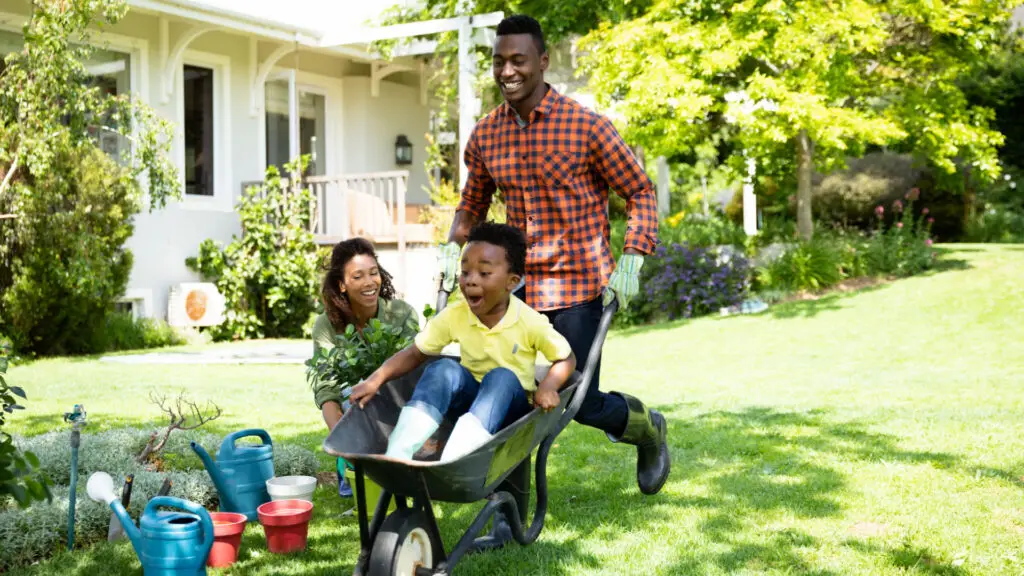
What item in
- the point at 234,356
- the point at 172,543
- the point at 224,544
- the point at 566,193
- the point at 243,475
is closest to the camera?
the point at 172,543

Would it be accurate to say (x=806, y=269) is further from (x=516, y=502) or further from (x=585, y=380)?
(x=516, y=502)

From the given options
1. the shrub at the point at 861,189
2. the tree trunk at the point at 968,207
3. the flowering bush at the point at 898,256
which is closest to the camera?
the flowering bush at the point at 898,256

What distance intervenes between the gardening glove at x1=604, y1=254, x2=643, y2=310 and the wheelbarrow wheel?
1.03m

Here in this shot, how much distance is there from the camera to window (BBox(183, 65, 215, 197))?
12508 mm

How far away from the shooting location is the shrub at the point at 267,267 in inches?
482

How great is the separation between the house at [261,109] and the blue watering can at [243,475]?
7858 mm

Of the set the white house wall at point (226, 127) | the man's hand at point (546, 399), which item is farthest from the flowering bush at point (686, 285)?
the man's hand at point (546, 399)

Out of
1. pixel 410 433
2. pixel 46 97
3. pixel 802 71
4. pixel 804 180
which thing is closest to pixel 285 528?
pixel 410 433

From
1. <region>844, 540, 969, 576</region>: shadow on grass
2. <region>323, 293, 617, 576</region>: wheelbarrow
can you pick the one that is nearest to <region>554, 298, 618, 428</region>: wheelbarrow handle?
<region>323, 293, 617, 576</region>: wheelbarrow

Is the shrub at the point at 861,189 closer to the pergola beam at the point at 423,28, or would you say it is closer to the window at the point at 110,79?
the pergola beam at the point at 423,28

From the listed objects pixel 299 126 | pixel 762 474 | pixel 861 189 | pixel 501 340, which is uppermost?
pixel 299 126

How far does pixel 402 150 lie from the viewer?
15.6 m

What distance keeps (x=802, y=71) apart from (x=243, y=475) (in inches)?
379

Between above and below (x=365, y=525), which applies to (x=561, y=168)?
above
